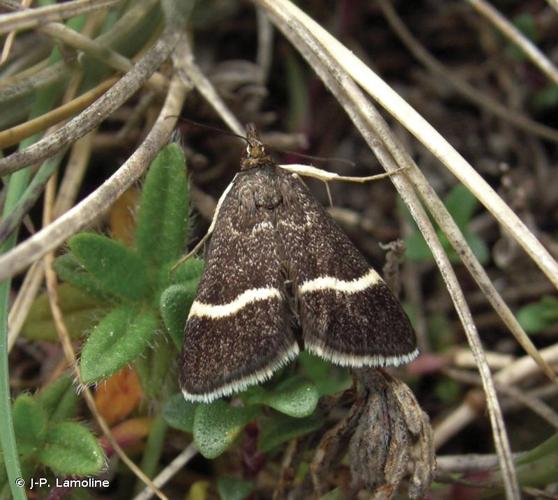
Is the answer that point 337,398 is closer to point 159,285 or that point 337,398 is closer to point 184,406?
point 184,406

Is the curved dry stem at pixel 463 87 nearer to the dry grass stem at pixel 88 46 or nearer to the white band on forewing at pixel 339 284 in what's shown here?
the dry grass stem at pixel 88 46

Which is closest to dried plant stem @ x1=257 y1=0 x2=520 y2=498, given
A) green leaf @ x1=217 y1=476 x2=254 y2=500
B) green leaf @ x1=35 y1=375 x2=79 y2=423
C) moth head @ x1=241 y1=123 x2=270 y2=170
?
moth head @ x1=241 y1=123 x2=270 y2=170

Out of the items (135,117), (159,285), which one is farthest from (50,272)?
(135,117)

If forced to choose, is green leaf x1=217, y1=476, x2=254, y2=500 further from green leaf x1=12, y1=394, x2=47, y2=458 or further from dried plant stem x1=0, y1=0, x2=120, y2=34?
dried plant stem x1=0, y1=0, x2=120, y2=34

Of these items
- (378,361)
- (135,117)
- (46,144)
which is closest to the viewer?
(378,361)

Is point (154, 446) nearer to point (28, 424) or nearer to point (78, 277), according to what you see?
point (28, 424)

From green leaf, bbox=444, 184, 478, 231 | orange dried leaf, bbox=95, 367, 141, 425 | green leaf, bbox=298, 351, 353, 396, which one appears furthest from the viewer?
green leaf, bbox=444, 184, 478, 231
